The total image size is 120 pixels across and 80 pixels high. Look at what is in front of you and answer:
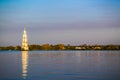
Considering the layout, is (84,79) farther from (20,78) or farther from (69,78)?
(20,78)

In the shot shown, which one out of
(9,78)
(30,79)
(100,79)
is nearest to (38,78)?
(30,79)

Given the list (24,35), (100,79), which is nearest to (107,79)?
(100,79)

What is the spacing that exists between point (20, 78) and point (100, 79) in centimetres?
778

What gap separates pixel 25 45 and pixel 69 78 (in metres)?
161

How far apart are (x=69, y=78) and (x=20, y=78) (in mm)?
4809

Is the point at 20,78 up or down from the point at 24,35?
down

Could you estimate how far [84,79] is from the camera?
2681 cm

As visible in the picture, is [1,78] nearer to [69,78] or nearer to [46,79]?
[46,79]

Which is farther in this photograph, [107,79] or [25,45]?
[25,45]

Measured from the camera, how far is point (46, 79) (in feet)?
87.8

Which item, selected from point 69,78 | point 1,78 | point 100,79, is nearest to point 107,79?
point 100,79

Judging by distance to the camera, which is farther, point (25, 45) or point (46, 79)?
point (25, 45)

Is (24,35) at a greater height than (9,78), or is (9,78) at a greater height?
(24,35)

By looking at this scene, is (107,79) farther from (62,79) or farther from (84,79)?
(62,79)
